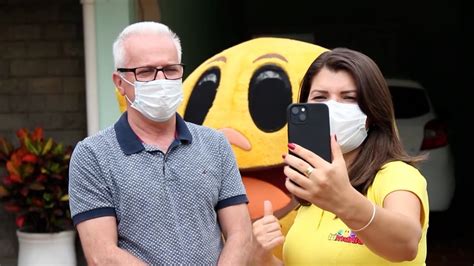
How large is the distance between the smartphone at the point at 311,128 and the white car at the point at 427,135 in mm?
5198

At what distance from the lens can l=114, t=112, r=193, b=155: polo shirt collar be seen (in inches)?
100

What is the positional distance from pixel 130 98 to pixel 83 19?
327 cm

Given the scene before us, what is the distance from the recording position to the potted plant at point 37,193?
18.7ft

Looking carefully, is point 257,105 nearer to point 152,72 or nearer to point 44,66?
point 152,72

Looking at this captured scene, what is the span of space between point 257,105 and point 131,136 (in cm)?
133

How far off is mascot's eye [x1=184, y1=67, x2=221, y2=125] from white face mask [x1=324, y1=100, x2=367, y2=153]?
1704 mm

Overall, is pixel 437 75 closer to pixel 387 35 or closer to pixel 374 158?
pixel 387 35

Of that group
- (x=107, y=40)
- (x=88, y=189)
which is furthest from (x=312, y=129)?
(x=107, y=40)

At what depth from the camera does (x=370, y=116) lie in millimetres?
2293

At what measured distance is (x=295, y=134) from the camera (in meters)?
2.01

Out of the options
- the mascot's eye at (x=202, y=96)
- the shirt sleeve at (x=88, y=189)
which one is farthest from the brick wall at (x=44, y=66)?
the shirt sleeve at (x=88, y=189)

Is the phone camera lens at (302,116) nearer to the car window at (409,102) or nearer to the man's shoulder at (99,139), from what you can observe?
the man's shoulder at (99,139)

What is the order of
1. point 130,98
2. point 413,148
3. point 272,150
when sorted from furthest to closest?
1. point 413,148
2. point 272,150
3. point 130,98

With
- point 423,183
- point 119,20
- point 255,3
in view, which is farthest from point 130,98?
point 255,3
